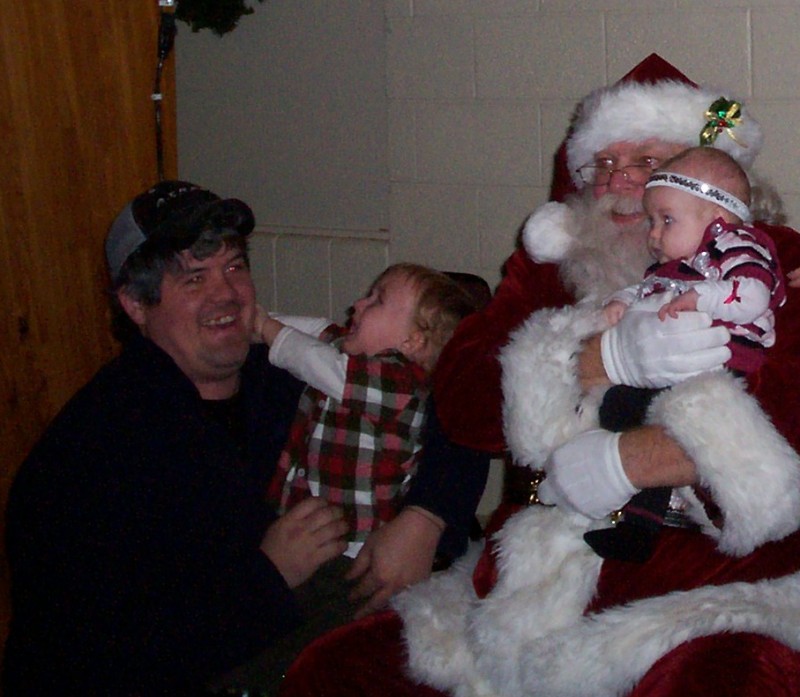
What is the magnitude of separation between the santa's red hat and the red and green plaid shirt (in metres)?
0.60

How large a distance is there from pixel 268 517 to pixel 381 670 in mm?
393

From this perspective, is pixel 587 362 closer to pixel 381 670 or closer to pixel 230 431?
pixel 381 670

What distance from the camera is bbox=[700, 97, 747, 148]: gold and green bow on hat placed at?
204 cm

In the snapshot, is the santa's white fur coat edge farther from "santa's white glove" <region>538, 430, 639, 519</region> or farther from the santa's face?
the santa's face

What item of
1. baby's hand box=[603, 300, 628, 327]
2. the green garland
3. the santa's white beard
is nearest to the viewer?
baby's hand box=[603, 300, 628, 327]

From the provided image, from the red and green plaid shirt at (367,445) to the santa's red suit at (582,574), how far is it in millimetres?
215

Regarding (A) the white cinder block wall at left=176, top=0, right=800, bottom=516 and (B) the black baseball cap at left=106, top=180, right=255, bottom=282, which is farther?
(A) the white cinder block wall at left=176, top=0, right=800, bottom=516

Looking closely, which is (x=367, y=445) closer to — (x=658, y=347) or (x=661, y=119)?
(x=658, y=347)

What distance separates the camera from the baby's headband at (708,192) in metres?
1.76

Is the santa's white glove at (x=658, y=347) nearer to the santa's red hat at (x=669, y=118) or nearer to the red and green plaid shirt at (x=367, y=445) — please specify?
the santa's red hat at (x=669, y=118)

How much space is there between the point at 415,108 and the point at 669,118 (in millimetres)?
1192

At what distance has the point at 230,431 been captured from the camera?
2320mm

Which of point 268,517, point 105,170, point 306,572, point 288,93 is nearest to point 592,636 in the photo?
point 306,572

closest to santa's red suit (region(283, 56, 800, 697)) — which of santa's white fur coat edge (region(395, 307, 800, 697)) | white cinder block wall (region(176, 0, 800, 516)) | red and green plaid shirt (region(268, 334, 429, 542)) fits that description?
santa's white fur coat edge (region(395, 307, 800, 697))
